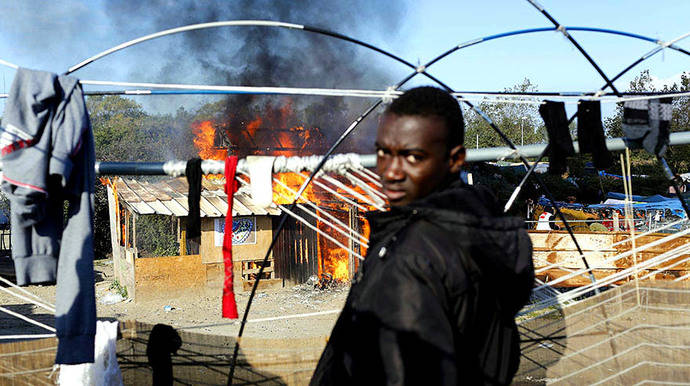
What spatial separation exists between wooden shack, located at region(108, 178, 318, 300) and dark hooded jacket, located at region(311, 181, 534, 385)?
45.8ft

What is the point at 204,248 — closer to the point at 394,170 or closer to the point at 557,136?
the point at 557,136

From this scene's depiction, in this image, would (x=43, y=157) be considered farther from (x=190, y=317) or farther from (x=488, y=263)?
(x=190, y=317)

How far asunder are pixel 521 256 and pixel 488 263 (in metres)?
0.19

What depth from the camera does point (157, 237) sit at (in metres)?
18.0

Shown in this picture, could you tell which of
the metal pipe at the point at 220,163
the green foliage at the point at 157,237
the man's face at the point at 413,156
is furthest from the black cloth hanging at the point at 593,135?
the green foliage at the point at 157,237

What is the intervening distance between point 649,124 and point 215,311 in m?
12.4

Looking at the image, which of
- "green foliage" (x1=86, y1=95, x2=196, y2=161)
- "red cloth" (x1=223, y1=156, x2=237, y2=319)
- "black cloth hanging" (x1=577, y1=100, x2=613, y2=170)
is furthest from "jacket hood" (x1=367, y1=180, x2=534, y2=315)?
"green foliage" (x1=86, y1=95, x2=196, y2=161)

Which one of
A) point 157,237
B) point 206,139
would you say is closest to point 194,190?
point 157,237

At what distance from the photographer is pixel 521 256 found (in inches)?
Result: 69.3

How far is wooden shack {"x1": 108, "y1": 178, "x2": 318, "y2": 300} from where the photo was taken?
606 inches

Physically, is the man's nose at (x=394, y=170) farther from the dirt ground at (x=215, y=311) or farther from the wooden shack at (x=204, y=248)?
the wooden shack at (x=204, y=248)

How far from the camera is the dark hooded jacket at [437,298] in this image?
147 centimetres

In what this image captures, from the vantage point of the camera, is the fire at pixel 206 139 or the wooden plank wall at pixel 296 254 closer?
the wooden plank wall at pixel 296 254

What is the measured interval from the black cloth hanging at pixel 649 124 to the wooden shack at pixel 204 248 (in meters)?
12.7
